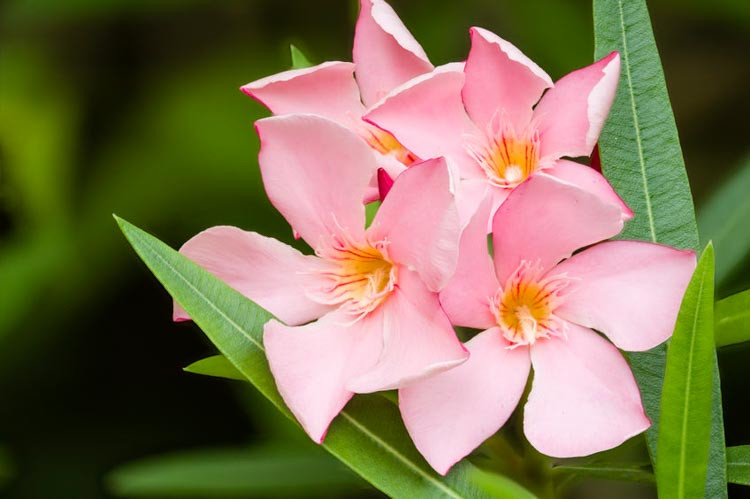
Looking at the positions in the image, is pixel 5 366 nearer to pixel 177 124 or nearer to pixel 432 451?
pixel 177 124

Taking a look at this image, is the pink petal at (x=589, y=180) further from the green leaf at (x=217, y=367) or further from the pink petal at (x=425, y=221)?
the green leaf at (x=217, y=367)

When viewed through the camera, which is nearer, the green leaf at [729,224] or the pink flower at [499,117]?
the pink flower at [499,117]

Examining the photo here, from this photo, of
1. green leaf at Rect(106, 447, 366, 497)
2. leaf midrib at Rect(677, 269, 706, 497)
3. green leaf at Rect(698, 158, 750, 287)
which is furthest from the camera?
green leaf at Rect(106, 447, 366, 497)

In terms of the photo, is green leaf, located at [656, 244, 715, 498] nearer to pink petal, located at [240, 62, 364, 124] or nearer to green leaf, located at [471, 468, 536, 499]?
green leaf, located at [471, 468, 536, 499]

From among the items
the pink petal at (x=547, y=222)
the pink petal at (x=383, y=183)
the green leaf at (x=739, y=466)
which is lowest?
the green leaf at (x=739, y=466)

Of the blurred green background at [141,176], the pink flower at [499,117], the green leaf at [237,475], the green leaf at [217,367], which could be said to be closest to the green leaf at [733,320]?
the pink flower at [499,117]

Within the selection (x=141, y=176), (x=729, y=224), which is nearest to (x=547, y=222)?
(x=729, y=224)

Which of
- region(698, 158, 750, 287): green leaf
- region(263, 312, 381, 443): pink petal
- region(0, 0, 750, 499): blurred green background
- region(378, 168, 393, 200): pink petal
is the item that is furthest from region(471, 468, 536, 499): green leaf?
region(0, 0, 750, 499): blurred green background

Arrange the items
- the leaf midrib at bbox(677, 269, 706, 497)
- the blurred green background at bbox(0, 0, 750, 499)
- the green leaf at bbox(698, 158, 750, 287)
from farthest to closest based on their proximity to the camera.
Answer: the blurred green background at bbox(0, 0, 750, 499) → the green leaf at bbox(698, 158, 750, 287) → the leaf midrib at bbox(677, 269, 706, 497)
